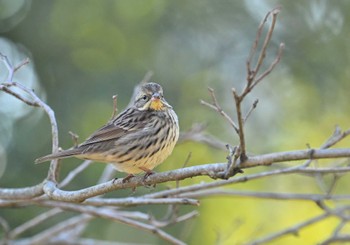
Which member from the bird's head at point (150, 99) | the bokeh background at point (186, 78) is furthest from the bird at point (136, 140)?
the bokeh background at point (186, 78)

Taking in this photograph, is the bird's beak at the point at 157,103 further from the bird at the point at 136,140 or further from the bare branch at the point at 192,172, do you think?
the bare branch at the point at 192,172

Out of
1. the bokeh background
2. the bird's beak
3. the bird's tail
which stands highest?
the bokeh background

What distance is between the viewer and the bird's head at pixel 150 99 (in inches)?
220

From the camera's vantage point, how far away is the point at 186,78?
9.55 m

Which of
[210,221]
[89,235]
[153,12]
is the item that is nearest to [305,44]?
[153,12]

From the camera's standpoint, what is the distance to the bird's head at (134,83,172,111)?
559 centimetres

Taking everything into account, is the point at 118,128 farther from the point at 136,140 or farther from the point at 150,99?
the point at 150,99

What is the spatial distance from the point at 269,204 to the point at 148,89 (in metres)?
4.61

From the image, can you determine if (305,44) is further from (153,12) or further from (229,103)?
(153,12)

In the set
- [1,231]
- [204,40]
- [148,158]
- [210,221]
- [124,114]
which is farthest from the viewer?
[204,40]

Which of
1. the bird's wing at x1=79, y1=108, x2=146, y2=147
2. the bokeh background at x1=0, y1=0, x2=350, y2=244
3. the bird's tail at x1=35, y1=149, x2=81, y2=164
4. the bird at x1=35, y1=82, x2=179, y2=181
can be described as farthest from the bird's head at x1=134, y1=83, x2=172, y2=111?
the bokeh background at x1=0, y1=0, x2=350, y2=244

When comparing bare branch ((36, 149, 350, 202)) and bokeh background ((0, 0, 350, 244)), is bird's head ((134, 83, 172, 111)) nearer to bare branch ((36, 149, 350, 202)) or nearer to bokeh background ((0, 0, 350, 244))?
bare branch ((36, 149, 350, 202))

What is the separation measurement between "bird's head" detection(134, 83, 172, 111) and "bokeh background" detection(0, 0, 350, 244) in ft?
7.73

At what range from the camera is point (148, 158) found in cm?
514
